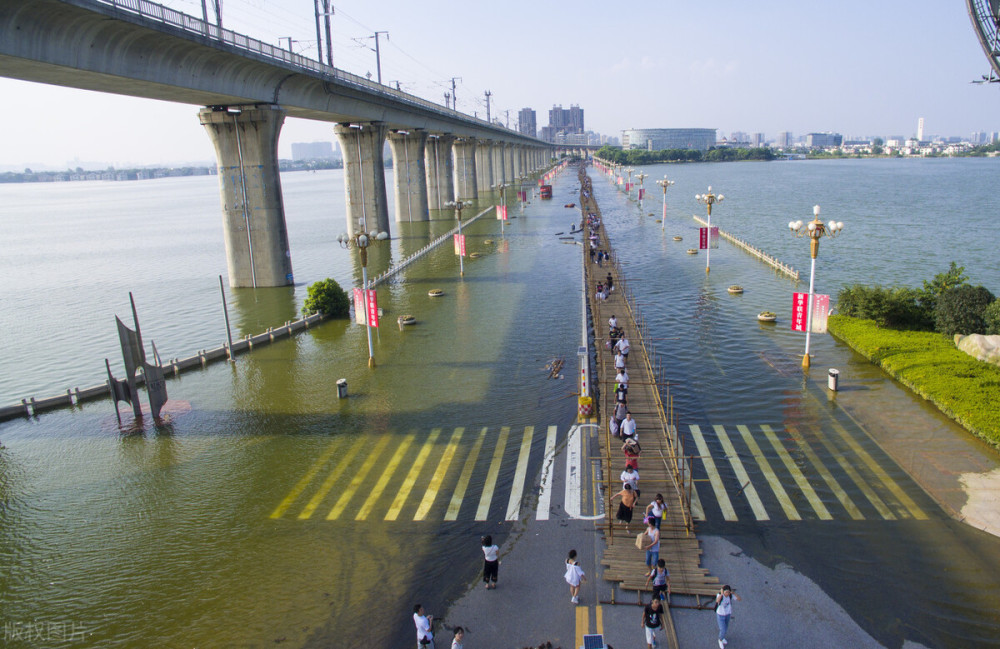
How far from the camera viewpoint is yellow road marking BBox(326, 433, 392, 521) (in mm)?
17297

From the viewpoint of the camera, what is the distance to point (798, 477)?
1838 centimetres

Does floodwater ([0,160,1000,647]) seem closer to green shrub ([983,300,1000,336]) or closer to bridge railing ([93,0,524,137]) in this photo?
green shrub ([983,300,1000,336])

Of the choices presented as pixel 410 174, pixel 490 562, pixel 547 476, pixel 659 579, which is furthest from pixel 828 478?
pixel 410 174

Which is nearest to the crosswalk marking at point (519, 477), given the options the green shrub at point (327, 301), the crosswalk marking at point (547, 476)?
the crosswalk marking at point (547, 476)

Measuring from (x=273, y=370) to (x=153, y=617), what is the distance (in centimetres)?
1704

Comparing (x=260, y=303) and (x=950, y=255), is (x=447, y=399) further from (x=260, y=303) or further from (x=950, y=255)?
(x=950, y=255)

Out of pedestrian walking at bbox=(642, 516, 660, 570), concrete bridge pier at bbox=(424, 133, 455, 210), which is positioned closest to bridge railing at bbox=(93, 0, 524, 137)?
pedestrian walking at bbox=(642, 516, 660, 570)

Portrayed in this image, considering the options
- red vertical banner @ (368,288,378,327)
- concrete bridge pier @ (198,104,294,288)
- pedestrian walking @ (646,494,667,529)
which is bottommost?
pedestrian walking @ (646,494,667,529)

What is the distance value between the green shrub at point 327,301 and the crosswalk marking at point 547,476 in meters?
21.3

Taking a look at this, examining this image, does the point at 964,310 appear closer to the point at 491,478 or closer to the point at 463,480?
the point at 491,478

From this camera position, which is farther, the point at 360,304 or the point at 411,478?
the point at 360,304

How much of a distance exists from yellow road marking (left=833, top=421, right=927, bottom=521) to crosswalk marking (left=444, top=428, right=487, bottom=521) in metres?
11.7

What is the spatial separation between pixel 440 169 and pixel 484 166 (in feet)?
169

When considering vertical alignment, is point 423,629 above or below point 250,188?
below
